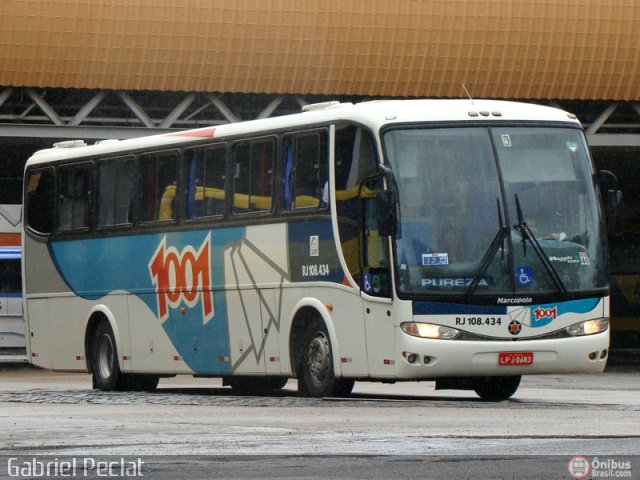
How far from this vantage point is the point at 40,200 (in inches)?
1001

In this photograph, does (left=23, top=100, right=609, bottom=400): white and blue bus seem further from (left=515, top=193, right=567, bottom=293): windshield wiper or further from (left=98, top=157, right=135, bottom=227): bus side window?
(left=98, top=157, right=135, bottom=227): bus side window

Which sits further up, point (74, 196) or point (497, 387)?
point (74, 196)

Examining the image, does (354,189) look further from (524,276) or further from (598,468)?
(598,468)

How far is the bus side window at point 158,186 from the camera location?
72.6 ft

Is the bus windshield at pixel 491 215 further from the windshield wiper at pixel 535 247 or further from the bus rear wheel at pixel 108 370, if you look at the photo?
the bus rear wheel at pixel 108 370

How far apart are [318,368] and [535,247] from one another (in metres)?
2.74

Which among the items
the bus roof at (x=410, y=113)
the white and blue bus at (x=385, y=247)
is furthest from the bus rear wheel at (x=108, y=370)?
the bus roof at (x=410, y=113)

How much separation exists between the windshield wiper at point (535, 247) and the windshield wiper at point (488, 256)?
17cm

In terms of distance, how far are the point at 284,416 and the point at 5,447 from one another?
3.88 meters

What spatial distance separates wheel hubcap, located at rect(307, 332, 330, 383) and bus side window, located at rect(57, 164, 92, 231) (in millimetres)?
5840

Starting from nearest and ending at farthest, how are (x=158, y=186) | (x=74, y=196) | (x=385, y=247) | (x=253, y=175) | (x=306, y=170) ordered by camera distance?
(x=385, y=247)
(x=306, y=170)
(x=253, y=175)
(x=158, y=186)
(x=74, y=196)

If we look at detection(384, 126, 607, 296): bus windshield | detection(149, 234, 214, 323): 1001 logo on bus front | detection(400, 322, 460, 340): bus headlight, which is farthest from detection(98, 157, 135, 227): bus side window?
detection(400, 322, 460, 340): bus headlight

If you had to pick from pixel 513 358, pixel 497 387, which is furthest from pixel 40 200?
pixel 513 358

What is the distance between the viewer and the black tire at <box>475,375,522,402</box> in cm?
1986
